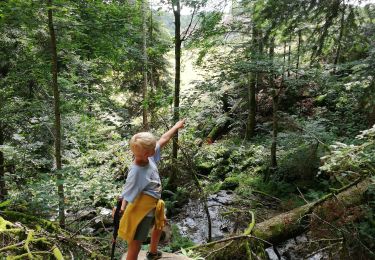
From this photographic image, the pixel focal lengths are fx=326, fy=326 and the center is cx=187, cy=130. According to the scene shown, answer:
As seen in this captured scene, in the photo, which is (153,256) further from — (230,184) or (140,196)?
(230,184)

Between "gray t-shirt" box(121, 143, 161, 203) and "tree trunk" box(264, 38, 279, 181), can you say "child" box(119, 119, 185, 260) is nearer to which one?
"gray t-shirt" box(121, 143, 161, 203)

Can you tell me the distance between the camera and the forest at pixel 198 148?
18.1ft

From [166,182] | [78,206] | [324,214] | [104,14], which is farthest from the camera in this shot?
[166,182]

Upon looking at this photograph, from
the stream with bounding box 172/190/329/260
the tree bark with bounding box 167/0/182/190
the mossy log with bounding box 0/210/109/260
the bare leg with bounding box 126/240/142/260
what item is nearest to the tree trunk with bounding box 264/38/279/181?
the stream with bounding box 172/190/329/260

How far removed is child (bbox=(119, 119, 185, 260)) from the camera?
3.68 metres

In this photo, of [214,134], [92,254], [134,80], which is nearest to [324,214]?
[92,254]

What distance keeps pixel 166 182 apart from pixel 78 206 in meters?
3.32

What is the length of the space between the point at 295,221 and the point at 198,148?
13.9 ft

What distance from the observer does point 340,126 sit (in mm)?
11000

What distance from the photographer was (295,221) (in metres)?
6.47

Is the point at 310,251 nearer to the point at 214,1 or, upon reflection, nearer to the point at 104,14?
the point at 104,14

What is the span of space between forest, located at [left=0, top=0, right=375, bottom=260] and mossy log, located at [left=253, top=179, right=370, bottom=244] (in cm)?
3

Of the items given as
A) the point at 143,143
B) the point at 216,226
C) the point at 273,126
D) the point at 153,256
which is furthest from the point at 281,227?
the point at 273,126

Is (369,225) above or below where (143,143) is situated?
below
